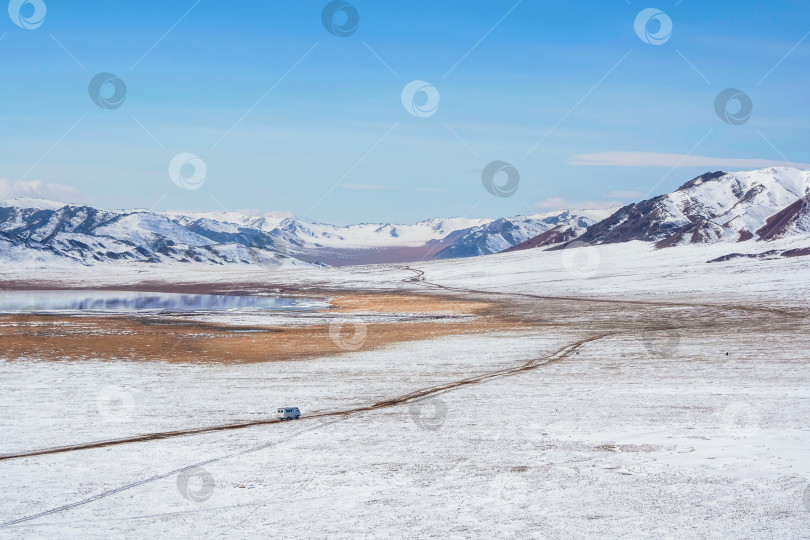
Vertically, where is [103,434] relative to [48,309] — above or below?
below

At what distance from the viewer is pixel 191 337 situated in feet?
173

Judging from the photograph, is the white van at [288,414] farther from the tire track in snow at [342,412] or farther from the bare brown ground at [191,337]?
the bare brown ground at [191,337]

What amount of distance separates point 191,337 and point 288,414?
29.3 m

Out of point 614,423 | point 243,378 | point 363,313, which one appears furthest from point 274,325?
point 614,423

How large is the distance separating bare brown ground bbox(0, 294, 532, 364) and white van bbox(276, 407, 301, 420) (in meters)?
15.5

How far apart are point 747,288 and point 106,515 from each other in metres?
89.6

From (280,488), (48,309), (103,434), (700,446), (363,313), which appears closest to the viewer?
(280,488)

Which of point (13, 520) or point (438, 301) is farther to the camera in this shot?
point (438, 301)

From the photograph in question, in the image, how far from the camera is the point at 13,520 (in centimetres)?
1638

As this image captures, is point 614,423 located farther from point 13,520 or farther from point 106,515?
point 13,520

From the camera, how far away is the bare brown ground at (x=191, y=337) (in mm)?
42875

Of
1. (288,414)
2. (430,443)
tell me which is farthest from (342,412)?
(430,443)

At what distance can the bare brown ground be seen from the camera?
4288 cm

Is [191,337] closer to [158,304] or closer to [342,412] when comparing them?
[342,412]
